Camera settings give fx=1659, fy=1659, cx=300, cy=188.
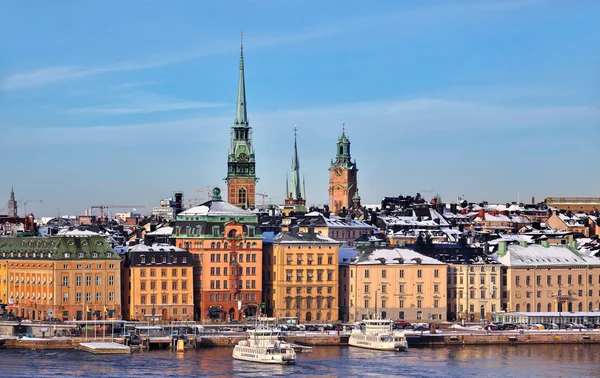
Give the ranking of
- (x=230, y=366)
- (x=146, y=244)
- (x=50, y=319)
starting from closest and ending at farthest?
(x=230, y=366)
(x=50, y=319)
(x=146, y=244)

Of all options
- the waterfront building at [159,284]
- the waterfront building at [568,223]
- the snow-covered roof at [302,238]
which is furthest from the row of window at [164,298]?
the waterfront building at [568,223]

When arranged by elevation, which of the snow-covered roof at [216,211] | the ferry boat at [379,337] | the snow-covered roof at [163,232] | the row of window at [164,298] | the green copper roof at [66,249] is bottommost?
the ferry boat at [379,337]

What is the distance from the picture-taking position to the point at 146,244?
371 feet

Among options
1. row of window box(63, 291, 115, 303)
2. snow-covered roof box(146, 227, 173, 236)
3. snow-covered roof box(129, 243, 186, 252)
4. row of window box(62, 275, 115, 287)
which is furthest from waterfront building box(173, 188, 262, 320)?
snow-covered roof box(146, 227, 173, 236)

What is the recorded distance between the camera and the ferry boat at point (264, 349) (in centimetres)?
9462

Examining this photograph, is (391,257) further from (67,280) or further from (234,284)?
(67,280)

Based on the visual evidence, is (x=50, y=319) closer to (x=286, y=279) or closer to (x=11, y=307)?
(x=11, y=307)

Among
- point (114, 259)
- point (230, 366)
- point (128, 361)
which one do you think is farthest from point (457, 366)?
point (114, 259)

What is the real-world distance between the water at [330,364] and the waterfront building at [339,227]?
36665mm

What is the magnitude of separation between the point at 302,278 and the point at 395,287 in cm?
643

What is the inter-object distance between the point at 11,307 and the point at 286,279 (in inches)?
735

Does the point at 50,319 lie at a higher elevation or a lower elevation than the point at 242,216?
lower

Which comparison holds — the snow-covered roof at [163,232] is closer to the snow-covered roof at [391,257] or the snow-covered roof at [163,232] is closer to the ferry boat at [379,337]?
the snow-covered roof at [391,257]

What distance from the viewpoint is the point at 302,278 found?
114 m
